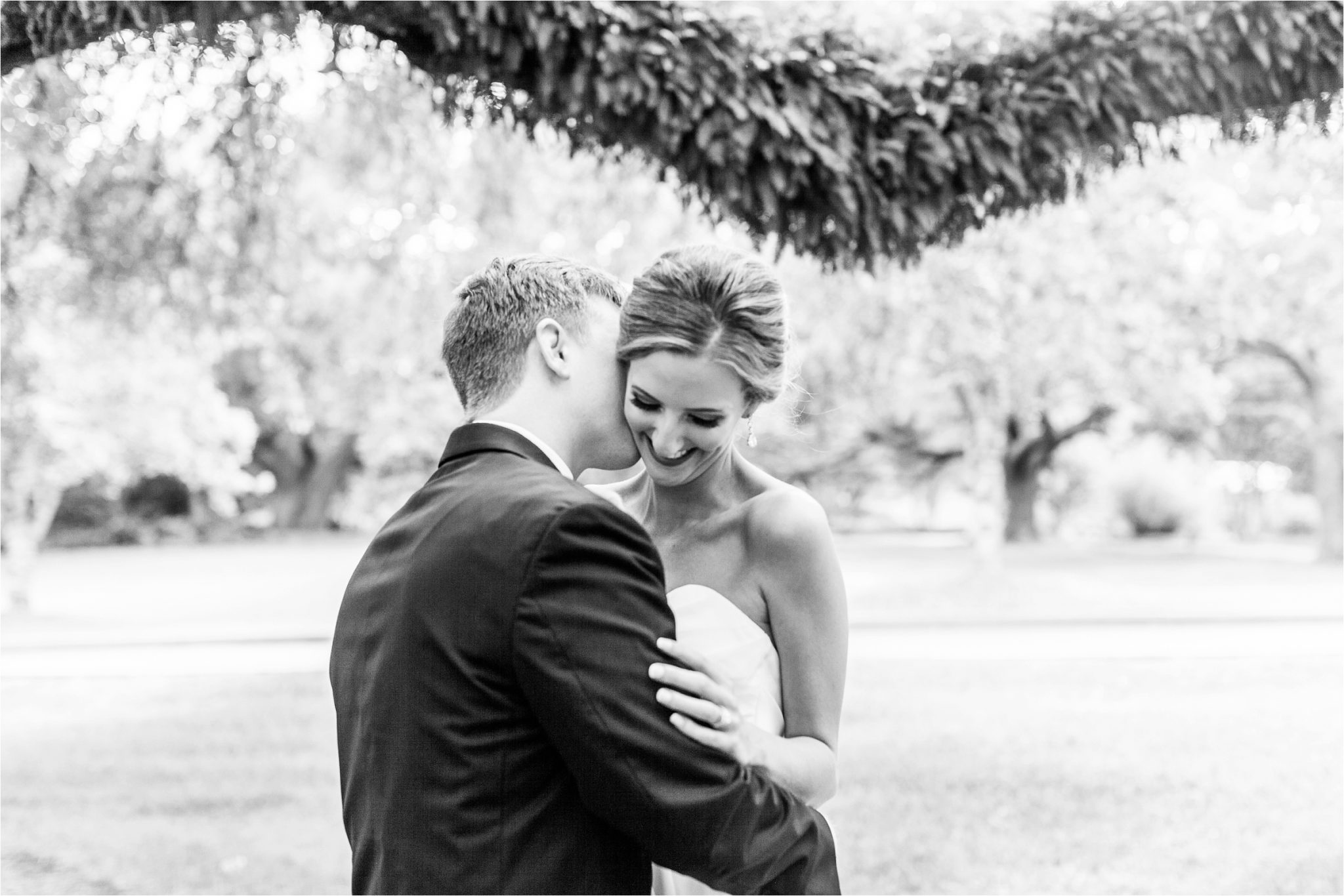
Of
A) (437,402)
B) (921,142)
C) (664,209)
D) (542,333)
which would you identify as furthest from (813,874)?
(437,402)

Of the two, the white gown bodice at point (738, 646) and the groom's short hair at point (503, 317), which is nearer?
the groom's short hair at point (503, 317)

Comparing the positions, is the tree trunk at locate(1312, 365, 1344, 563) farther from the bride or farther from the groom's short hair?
the groom's short hair

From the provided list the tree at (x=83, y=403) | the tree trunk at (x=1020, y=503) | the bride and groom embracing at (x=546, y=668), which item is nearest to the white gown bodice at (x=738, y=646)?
the bride and groom embracing at (x=546, y=668)

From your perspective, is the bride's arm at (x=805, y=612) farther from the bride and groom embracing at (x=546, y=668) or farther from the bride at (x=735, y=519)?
the bride and groom embracing at (x=546, y=668)

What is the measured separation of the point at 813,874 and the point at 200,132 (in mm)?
7760

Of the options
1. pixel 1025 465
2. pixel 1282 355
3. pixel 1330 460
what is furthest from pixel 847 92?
pixel 1025 465

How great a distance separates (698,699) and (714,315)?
3.15 ft

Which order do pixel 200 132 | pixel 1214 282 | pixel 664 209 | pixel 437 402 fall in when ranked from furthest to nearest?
pixel 437 402
pixel 1214 282
pixel 664 209
pixel 200 132

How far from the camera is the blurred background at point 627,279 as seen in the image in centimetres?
641

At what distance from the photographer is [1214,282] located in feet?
59.7

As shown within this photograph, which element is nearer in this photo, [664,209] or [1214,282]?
[664,209]

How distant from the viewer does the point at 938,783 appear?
26.5ft

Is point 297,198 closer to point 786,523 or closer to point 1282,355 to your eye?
point 786,523

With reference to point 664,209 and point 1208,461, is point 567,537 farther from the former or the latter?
point 1208,461
